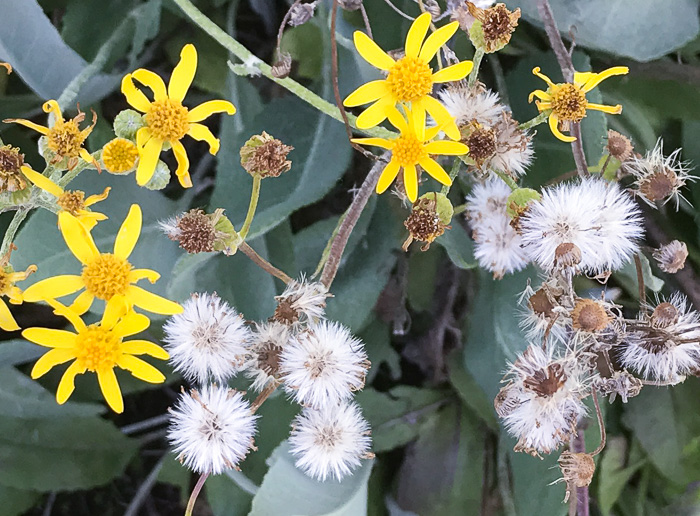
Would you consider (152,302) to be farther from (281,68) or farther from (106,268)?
(281,68)

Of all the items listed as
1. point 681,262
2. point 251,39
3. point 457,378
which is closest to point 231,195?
point 251,39

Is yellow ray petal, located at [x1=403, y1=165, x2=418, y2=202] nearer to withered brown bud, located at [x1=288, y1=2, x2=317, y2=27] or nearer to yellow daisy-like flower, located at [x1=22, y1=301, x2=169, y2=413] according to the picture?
withered brown bud, located at [x1=288, y1=2, x2=317, y2=27]

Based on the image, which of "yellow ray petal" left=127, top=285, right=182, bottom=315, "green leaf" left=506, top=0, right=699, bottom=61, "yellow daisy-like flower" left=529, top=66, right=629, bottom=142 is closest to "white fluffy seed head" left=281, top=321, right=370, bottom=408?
"yellow ray petal" left=127, top=285, right=182, bottom=315

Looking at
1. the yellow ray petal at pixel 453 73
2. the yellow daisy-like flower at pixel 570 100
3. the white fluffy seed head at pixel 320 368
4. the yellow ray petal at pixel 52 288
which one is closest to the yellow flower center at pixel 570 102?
the yellow daisy-like flower at pixel 570 100

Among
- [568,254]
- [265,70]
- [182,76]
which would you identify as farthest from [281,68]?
[568,254]

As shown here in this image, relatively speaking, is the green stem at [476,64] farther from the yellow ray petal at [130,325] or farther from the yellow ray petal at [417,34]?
the yellow ray petal at [130,325]

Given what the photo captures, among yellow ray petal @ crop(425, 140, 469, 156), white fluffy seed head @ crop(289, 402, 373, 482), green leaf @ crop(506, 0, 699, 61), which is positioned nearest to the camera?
yellow ray petal @ crop(425, 140, 469, 156)
